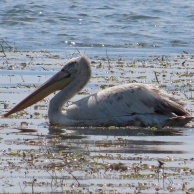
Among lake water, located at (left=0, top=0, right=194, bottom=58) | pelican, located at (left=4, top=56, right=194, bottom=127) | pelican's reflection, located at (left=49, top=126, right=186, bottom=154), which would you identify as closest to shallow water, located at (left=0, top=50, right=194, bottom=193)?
pelican's reflection, located at (left=49, top=126, right=186, bottom=154)

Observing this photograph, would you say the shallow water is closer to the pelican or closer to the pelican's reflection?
the pelican's reflection

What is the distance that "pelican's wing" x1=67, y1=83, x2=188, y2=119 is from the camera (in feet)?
30.3

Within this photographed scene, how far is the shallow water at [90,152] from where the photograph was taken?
5984mm

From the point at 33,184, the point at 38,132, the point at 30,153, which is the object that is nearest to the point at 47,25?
the point at 38,132

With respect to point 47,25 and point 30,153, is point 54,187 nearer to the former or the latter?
point 30,153

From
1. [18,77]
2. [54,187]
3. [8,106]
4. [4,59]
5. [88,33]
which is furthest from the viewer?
[88,33]

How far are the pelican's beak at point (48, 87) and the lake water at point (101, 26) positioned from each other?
4.78m

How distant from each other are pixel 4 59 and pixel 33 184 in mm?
8092

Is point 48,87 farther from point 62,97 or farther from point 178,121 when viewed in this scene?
point 178,121

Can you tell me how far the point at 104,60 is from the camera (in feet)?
46.5

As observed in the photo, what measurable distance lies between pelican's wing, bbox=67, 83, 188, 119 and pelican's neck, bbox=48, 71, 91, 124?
235 millimetres

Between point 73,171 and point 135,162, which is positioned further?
point 135,162

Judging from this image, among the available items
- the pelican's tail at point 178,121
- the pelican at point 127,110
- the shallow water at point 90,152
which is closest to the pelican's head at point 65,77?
the shallow water at point 90,152

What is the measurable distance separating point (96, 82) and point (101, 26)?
7715mm
